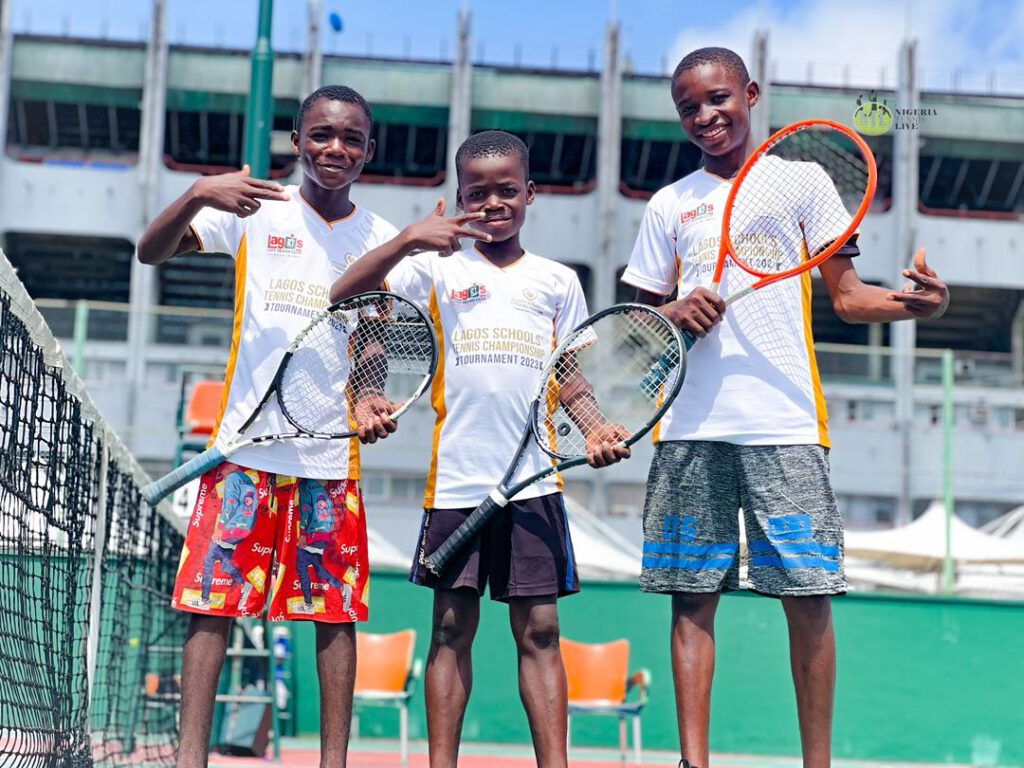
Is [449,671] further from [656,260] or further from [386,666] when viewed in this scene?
[386,666]

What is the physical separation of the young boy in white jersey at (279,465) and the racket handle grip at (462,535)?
0.89 ft

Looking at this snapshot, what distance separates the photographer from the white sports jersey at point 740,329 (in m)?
3.59

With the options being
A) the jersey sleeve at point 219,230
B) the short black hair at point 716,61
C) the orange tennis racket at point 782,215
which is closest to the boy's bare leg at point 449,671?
the orange tennis racket at point 782,215

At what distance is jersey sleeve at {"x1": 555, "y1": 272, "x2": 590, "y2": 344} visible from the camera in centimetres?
390

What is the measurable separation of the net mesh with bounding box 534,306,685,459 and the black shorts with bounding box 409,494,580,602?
8.6 inches

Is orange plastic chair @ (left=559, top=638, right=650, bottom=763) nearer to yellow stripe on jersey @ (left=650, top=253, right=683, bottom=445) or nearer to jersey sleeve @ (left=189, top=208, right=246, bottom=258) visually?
yellow stripe on jersey @ (left=650, top=253, right=683, bottom=445)

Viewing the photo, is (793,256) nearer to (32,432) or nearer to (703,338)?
(703,338)

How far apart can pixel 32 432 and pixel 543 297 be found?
1.53 m

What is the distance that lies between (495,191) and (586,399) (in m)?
0.68

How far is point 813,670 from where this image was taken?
347 cm

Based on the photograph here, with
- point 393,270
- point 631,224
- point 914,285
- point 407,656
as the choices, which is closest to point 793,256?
point 914,285

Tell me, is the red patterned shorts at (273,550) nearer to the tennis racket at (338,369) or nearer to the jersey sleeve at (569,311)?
the tennis racket at (338,369)

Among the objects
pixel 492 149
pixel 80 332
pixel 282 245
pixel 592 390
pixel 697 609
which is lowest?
pixel 697 609
